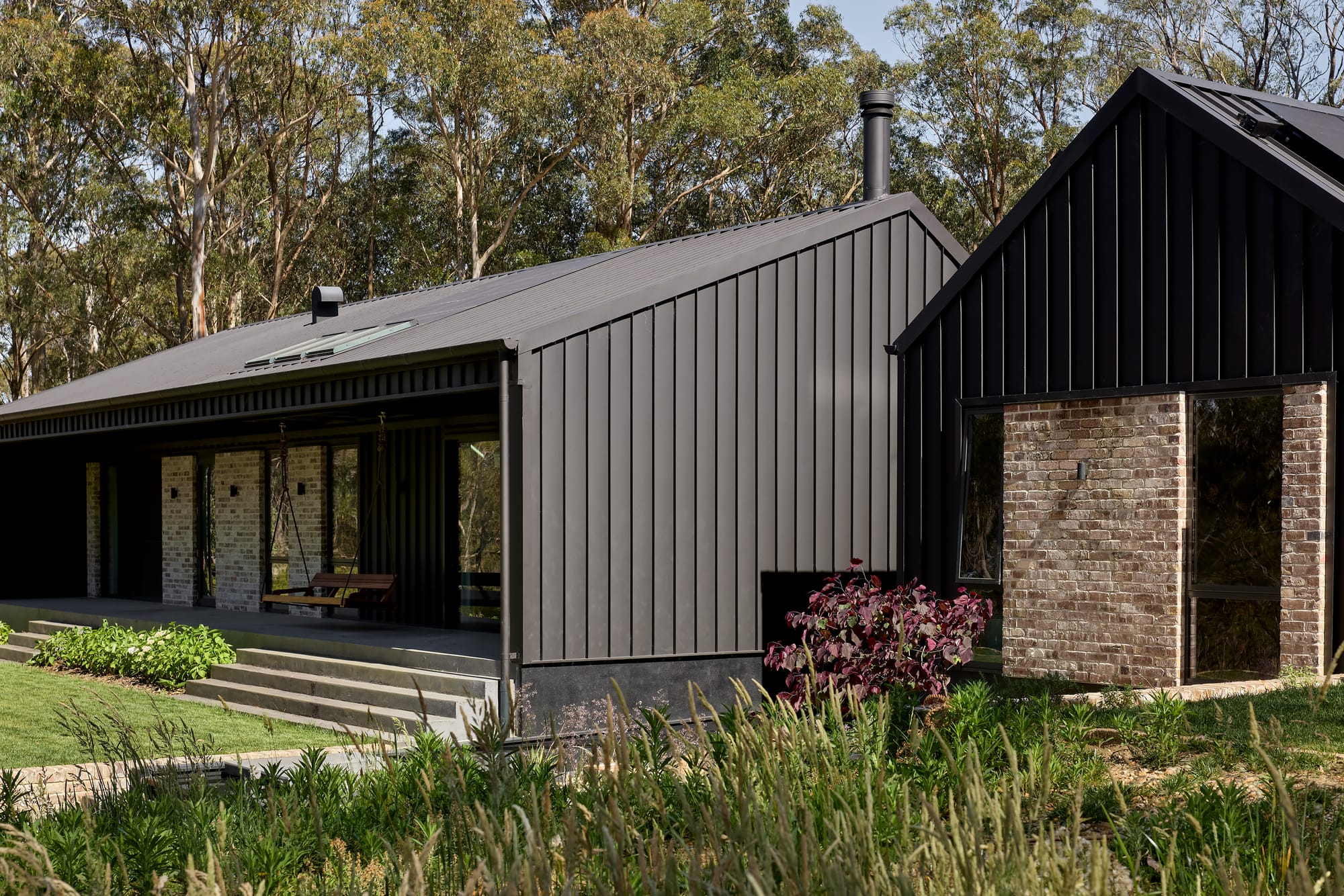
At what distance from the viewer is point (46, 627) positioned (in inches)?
634

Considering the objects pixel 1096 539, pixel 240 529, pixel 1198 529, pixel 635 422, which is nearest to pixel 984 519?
pixel 1096 539

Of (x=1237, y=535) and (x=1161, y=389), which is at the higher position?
(x=1161, y=389)

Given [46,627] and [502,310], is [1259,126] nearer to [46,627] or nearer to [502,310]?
[502,310]

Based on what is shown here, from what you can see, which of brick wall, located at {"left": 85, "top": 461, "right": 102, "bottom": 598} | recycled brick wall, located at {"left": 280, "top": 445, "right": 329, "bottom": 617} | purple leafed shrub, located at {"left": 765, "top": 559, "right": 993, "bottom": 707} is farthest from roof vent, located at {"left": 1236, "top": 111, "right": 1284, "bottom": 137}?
brick wall, located at {"left": 85, "top": 461, "right": 102, "bottom": 598}

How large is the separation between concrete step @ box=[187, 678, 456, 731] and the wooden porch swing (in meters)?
1.19

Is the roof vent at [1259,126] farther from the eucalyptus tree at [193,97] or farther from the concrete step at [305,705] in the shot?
the eucalyptus tree at [193,97]

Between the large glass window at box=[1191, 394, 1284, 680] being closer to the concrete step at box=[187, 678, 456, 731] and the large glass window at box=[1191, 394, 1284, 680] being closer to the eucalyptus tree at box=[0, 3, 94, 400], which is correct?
the concrete step at box=[187, 678, 456, 731]

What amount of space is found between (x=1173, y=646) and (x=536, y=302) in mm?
6056

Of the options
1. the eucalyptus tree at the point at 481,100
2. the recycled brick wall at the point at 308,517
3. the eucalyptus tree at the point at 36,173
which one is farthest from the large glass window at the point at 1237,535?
the eucalyptus tree at the point at 36,173

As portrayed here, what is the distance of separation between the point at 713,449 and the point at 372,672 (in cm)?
335

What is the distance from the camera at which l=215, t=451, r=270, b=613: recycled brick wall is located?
16.6m

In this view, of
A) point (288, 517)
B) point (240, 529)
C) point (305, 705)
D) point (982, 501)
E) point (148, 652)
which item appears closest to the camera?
point (982, 501)

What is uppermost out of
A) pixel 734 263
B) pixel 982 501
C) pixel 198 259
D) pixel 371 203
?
pixel 371 203

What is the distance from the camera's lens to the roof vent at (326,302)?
17.2 metres
